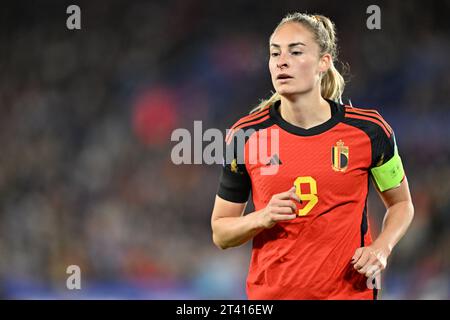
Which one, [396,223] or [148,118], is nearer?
[396,223]

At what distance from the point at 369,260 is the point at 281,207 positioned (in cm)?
30

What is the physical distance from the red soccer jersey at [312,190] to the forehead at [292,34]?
227 millimetres

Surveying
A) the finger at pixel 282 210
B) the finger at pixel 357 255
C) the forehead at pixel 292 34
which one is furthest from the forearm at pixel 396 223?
the forehead at pixel 292 34

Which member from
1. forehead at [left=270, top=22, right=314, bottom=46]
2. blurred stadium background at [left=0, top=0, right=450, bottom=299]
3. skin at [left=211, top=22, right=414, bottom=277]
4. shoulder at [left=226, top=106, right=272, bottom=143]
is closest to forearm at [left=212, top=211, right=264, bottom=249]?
skin at [left=211, top=22, right=414, bottom=277]

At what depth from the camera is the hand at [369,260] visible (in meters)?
1.95

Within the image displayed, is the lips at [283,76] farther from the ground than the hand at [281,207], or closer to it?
farther from the ground

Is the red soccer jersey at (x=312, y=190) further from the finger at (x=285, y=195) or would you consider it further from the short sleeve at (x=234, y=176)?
the finger at (x=285, y=195)

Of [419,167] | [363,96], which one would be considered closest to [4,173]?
[363,96]

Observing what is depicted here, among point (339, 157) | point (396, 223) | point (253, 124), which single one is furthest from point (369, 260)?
point (253, 124)

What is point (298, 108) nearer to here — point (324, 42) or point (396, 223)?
point (324, 42)

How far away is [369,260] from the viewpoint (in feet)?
6.42

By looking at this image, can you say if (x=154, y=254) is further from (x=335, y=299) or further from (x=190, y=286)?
(x=335, y=299)

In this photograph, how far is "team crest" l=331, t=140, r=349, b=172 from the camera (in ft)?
6.93

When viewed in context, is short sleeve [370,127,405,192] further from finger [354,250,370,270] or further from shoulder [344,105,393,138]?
finger [354,250,370,270]
